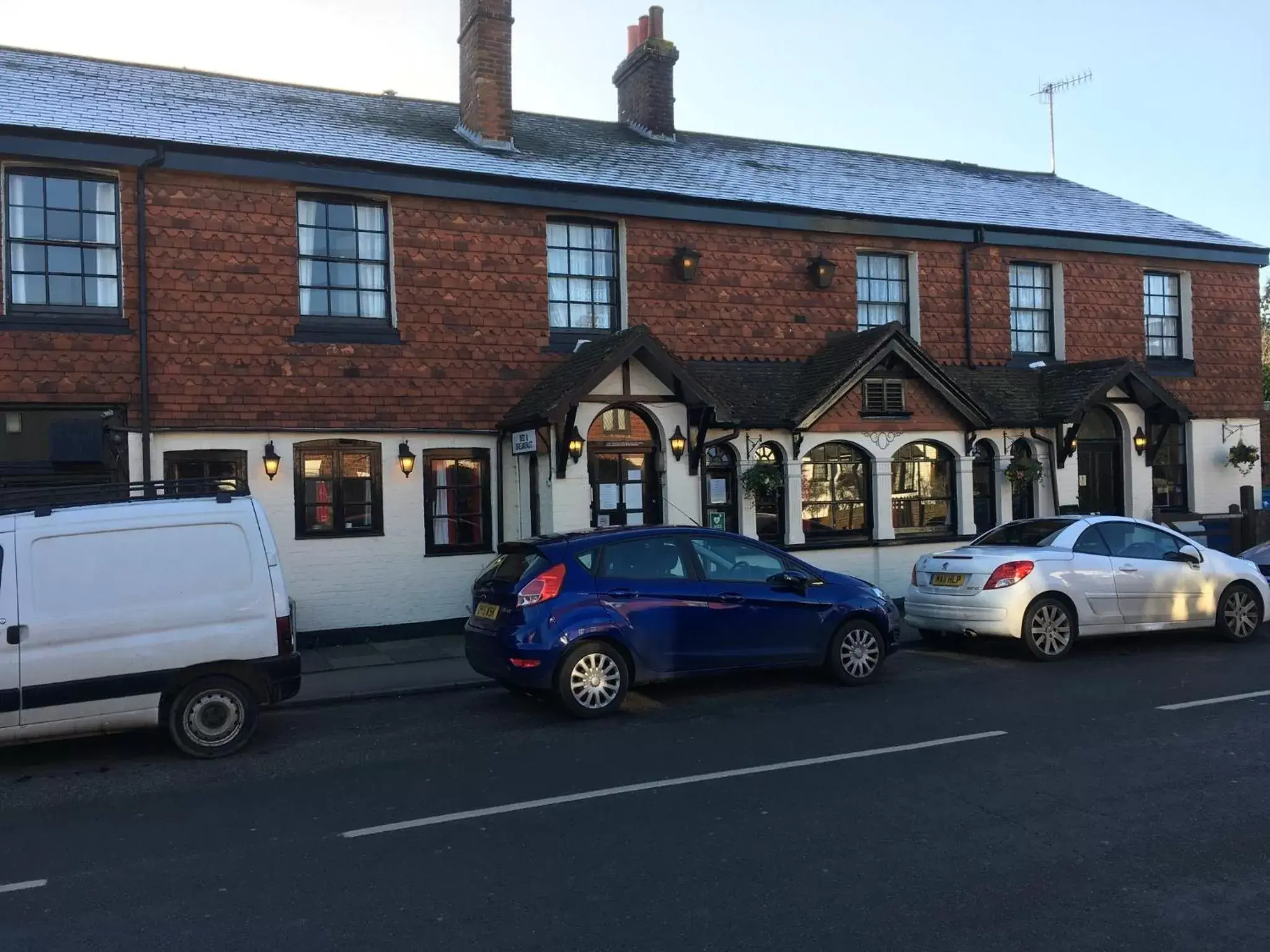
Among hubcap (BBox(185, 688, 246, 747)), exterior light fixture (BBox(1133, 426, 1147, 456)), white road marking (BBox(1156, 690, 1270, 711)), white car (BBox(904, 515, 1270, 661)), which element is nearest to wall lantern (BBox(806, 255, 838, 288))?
white car (BBox(904, 515, 1270, 661))

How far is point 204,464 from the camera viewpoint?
506 inches

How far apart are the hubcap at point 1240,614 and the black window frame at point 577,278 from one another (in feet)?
28.3

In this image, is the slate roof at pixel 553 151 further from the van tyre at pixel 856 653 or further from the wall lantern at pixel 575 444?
the van tyre at pixel 856 653

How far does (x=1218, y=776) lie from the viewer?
6.59m

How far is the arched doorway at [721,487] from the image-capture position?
15.3m

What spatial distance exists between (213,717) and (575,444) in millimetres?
6548

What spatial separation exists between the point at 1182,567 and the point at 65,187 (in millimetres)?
13739

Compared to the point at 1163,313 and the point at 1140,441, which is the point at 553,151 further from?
the point at 1163,313

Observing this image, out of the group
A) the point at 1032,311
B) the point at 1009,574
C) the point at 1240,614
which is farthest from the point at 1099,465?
the point at 1009,574

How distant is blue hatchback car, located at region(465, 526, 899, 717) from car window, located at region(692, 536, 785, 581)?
1 centimetres

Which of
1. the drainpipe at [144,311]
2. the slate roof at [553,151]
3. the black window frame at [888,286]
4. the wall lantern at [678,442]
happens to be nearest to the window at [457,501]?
the wall lantern at [678,442]

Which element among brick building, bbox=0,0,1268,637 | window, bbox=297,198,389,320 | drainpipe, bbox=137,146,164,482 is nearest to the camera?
drainpipe, bbox=137,146,164,482

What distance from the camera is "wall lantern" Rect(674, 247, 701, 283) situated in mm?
15367

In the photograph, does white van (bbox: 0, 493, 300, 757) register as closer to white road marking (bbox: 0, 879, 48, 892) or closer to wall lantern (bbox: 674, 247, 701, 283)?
white road marking (bbox: 0, 879, 48, 892)
